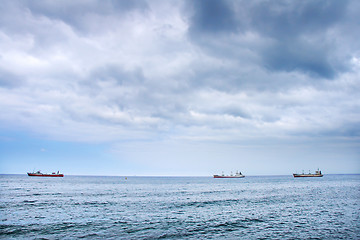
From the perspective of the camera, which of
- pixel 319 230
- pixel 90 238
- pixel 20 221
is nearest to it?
pixel 90 238

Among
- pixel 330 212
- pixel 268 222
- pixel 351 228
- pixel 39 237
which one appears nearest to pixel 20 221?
pixel 39 237

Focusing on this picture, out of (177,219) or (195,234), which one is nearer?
(195,234)

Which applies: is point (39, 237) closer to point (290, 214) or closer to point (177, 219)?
point (177, 219)

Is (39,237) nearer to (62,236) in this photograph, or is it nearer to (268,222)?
(62,236)

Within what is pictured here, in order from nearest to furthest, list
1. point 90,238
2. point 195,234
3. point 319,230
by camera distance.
A: point 90,238 → point 195,234 → point 319,230

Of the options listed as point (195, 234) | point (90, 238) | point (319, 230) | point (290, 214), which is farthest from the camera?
point (290, 214)

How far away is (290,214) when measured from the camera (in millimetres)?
49062

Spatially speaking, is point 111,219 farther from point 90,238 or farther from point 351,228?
point 351,228

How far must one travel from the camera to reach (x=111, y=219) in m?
43.5

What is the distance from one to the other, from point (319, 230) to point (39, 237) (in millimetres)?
38665

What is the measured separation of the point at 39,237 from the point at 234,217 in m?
31.9

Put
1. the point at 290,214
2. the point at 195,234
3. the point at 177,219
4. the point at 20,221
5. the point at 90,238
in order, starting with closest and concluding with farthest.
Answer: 1. the point at 90,238
2. the point at 195,234
3. the point at 20,221
4. the point at 177,219
5. the point at 290,214

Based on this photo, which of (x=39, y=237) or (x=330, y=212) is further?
(x=330, y=212)

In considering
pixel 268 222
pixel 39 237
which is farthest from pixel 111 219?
pixel 268 222
